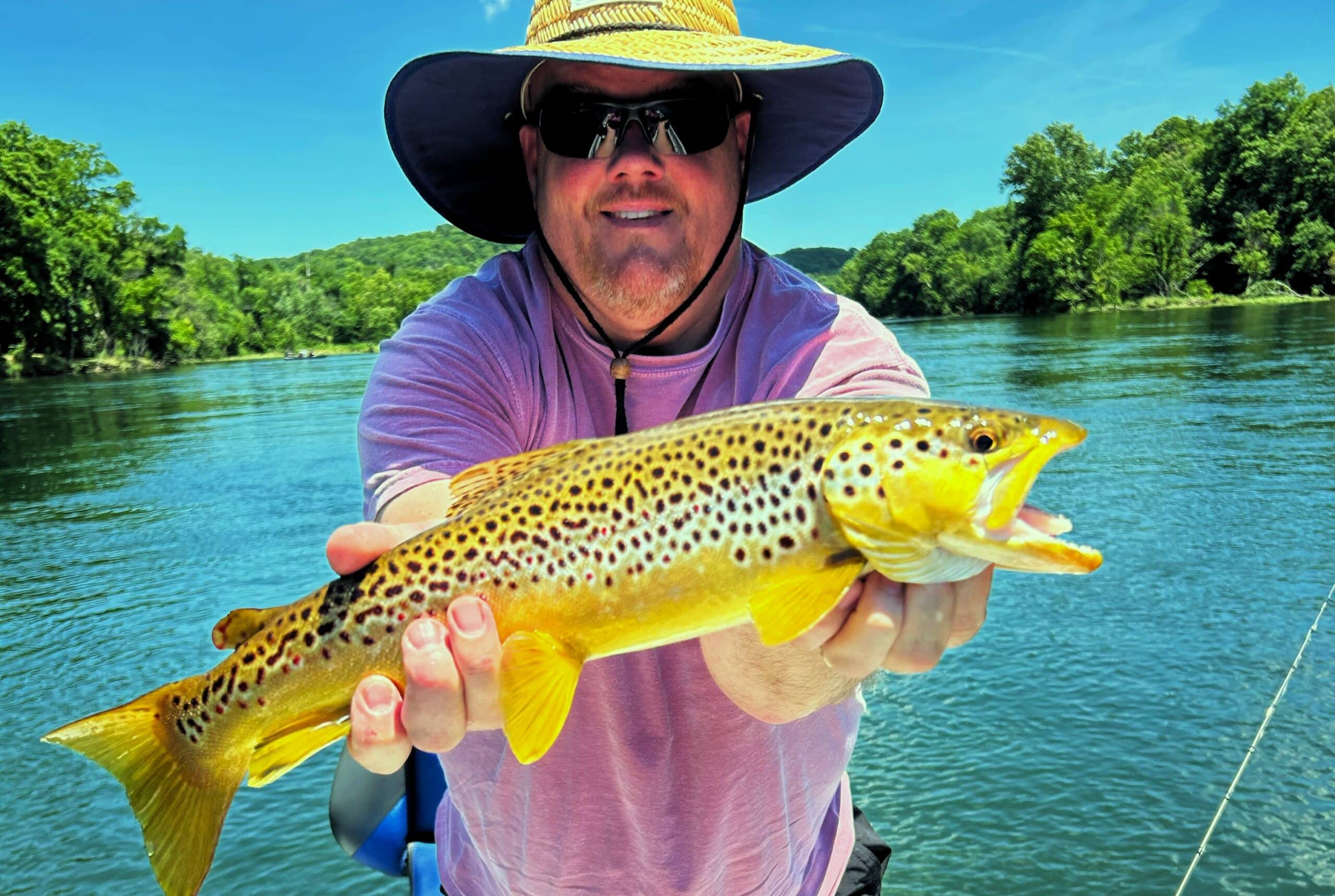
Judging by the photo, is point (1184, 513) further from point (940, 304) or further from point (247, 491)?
point (940, 304)

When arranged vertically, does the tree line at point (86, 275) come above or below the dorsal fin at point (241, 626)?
above

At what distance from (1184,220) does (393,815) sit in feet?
345

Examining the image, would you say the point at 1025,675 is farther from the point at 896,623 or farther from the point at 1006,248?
the point at 1006,248

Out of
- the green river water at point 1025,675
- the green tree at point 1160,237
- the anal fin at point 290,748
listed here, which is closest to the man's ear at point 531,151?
the anal fin at point 290,748

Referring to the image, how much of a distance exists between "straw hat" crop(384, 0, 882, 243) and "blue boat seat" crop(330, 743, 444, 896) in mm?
2080

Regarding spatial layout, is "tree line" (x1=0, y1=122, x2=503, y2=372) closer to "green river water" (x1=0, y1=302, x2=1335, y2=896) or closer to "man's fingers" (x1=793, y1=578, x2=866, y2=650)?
"green river water" (x1=0, y1=302, x2=1335, y2=896)

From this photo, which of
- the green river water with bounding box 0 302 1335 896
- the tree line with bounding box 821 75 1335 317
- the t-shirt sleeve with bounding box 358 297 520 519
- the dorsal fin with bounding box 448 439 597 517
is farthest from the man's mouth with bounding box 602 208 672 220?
the tree line with bounding box 821 75 1335 317

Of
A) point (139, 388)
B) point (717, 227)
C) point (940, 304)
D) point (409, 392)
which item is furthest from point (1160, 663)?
point (940, 304)

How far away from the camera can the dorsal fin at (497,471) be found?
253cm

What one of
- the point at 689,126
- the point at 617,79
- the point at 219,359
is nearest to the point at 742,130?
the point at 689,126

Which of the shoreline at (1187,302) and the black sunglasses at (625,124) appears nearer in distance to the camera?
the black sunglasses at (625,124)

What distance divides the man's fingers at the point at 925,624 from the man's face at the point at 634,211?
118 centimetres

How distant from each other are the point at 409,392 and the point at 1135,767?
7342mm

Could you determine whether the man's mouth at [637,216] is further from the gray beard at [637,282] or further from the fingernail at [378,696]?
the fingernail at [378,696]
